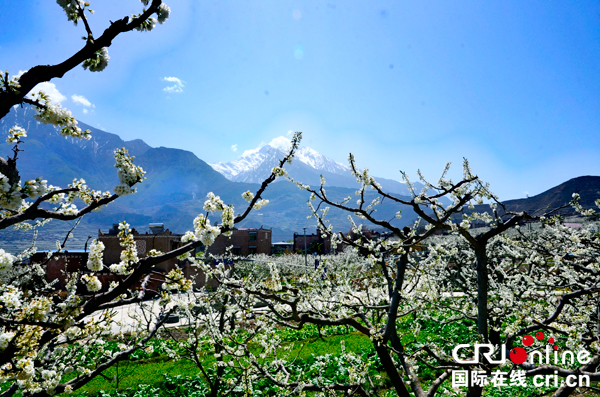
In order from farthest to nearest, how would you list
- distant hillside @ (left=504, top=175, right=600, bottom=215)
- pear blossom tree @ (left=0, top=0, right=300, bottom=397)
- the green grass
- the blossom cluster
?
distant hillside @ (left=504, top=175, right=600, bottom=215) → the green grass → the blossom cluster → pear blossom tree @ (left=0, top=0, right=300, bottom=397)

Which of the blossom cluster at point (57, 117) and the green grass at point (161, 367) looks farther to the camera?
the green grass at point (161, 367)

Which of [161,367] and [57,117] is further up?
[57,117]

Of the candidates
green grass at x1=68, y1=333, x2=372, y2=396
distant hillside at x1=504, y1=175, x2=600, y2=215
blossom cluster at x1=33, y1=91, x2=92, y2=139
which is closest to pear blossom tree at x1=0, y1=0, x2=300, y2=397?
blossom cluster at x1=33, y1=91, x2=92, y2=139

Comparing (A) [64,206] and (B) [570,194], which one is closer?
(A) [64,206]

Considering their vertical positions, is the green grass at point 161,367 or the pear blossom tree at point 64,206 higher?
the pear blossom tree at point 64,206

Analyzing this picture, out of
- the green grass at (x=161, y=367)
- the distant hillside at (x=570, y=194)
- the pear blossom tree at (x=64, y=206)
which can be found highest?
the distant hillside at (x=570, y=194)

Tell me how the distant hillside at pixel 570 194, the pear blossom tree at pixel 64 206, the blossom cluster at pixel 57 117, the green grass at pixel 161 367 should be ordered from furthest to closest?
the distant hillside at pixel 570 194
the green grass at pixel 161 367
the blossom cluster at pixel 57 117
the pear blossom tree at pixel 64 206

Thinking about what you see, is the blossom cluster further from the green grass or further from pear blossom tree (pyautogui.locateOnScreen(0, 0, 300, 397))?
the green grass

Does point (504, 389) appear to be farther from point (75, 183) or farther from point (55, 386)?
point (75, 183)

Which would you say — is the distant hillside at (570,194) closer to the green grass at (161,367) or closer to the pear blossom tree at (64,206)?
the green grass at (161,367)

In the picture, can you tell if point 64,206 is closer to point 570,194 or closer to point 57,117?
point 57,117

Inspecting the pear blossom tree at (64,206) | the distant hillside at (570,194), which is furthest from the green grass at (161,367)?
the distant hillside at (570,194)

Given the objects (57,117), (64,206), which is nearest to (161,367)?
(64,206)

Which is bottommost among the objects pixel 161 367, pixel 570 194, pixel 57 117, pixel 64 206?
pixel 161 367
